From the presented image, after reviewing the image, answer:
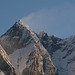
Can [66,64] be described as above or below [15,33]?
below

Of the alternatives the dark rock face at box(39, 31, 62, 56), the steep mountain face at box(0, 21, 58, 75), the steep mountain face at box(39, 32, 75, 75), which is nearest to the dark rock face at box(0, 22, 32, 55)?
the steep mountain face at box(0, 21, 58, 75)

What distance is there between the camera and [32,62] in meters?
98.1

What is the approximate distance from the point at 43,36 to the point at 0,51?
9460 cm

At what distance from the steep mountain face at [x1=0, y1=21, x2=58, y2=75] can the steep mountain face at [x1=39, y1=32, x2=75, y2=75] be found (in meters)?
26.7

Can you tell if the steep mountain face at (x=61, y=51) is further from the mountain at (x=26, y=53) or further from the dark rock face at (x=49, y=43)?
the mountain at (x=26, y=53)

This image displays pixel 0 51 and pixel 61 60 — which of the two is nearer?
pixel 0 51

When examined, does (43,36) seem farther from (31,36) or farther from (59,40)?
(31,36)

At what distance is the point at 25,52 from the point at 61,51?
5585cm

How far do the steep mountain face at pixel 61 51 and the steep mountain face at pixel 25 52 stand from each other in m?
26.7

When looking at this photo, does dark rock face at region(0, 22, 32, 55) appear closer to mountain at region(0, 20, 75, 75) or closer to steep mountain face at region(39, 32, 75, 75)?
mountain at region(0, 20, 75, 75)

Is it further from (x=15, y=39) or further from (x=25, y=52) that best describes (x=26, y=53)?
(x=15, y=39)

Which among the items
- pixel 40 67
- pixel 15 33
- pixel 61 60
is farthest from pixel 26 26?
pixel 61 60

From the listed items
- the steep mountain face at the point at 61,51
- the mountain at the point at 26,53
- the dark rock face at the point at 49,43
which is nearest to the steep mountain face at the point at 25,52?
the mountain at the point at 26,53

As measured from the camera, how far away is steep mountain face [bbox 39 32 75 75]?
139 meters
